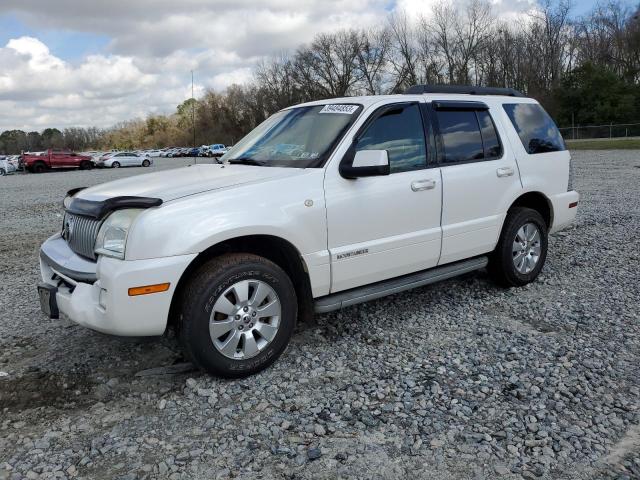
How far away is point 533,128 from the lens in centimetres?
547

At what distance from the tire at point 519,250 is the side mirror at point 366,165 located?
186cm

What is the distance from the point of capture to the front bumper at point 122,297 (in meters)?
3.15

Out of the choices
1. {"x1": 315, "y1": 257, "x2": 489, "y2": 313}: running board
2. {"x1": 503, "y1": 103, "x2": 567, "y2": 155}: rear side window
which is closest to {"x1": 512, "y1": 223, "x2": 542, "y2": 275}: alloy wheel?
{"x1": 315, "y1": 257, "x2": 489, "y2": 313}: running board

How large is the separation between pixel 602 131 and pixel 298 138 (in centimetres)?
4960

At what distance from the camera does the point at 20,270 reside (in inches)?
272

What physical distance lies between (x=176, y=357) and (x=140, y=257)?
114 cm

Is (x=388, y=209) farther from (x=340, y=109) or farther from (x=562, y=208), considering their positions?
(x=562, y=208)

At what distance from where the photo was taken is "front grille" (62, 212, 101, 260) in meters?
3.50

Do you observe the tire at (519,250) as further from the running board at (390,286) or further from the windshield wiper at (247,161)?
the windshield wiper at (247,161)

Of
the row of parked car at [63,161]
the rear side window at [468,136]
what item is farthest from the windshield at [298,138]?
the row of parked car at [63,161]

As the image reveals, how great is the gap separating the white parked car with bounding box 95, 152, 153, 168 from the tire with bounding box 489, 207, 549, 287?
4455cm

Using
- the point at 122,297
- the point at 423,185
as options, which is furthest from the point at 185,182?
the point at 423,185

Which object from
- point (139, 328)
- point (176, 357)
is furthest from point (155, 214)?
point (176, 357)

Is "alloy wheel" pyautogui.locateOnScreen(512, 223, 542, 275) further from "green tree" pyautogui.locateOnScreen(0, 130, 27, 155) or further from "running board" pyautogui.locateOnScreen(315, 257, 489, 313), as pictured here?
"green tree" pyautogui.locateOnScreen(0, 130, 27, 155)
